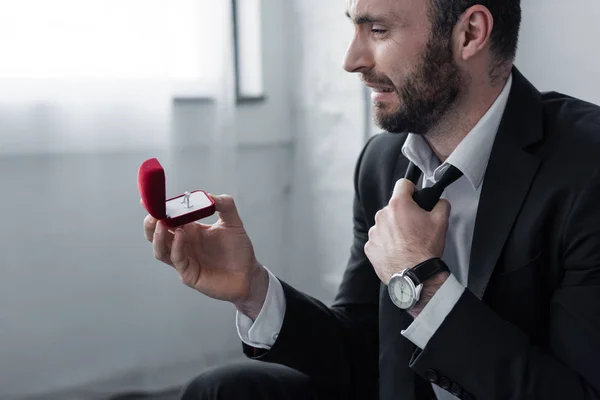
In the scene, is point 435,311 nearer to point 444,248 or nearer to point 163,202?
point 444,248

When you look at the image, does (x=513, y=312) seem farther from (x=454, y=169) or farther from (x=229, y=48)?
(x=229, y=48)

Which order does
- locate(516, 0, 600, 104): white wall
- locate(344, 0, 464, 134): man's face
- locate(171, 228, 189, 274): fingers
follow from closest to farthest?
locate(171, 228, 189, 274): fingers
locate(344, 0, 464, 134): man's face
locate(516, 0, 600, 104): white wall

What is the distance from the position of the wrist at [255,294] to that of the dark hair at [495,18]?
457 mm

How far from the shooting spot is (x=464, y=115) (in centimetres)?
102

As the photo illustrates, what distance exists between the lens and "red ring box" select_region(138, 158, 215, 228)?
835mm

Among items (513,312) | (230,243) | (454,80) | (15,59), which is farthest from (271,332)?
(15,59)

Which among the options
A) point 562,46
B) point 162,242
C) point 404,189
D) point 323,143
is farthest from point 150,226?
point 323,143

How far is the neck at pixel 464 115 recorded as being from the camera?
1016 millimetres

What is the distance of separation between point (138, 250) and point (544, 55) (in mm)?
1110

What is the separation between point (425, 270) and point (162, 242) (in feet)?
1.16

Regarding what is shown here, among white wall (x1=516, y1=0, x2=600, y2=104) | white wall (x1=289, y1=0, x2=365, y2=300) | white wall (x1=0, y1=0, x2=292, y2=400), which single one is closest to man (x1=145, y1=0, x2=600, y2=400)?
white wall (x1=516, y1=0, x2=600, y2=104)

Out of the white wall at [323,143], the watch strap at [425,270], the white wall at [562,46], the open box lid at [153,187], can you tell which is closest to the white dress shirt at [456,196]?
the watch strap at [425,270]

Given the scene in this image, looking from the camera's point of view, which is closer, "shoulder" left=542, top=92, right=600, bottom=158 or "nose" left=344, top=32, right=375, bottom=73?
"shoulder" left=542, top=92, right=600, bottom=158

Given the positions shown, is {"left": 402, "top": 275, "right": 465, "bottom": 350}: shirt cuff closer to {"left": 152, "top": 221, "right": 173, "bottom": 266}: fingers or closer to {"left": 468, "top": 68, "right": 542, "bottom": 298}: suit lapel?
{"left": 468, "top": 68, "right": 542, "bottom": 298}: suit lapel
